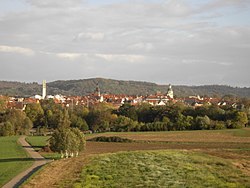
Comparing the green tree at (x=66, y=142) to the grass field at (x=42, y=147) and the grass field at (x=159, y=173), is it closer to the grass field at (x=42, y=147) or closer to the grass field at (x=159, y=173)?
the grass field at (x=42, y=147)

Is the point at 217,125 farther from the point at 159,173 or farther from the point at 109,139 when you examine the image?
the point at 159,173

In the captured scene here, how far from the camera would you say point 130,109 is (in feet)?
411

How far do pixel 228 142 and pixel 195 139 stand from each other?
318 inches

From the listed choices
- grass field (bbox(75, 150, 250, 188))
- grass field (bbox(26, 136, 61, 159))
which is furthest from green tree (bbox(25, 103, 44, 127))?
grass field (bbox(75, 150, 250, 188))

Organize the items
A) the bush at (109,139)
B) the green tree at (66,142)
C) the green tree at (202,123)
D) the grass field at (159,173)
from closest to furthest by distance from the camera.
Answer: the grass field at (159,173), the green tree at (66,142), the bush at (109,139), the green tree at (202,123)

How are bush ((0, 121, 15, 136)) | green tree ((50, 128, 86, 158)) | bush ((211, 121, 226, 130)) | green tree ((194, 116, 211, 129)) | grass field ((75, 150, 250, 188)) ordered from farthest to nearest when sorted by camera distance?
bush ((0, 121, 15, 136)) → green tree ((194, 116, 211, 129)) → bush ((211, 121, 226, 130)) → green tree ((50, 128, 86, 158)) → grass field ((75, 150, 250, 188))

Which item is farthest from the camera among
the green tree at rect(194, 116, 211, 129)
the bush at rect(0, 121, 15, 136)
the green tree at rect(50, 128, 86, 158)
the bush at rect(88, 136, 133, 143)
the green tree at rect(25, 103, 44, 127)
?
the green tree at rect(25, 103, 44, 127)

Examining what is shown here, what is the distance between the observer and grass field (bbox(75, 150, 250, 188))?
28.6m

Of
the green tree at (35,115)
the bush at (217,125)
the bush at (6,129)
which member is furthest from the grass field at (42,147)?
the green tree at (35,115)

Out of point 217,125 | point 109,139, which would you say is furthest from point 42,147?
point 217,125

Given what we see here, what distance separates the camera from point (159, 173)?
3262 cm

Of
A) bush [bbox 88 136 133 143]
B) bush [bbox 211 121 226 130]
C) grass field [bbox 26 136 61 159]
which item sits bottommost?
bush [bbox 88 136 133 143]

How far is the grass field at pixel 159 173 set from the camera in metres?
28.6

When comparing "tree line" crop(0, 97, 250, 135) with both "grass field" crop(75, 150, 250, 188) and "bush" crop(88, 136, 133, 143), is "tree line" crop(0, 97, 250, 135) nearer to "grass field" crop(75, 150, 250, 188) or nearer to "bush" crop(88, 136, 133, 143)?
"bush" crop(88, 136, 133, 143)
